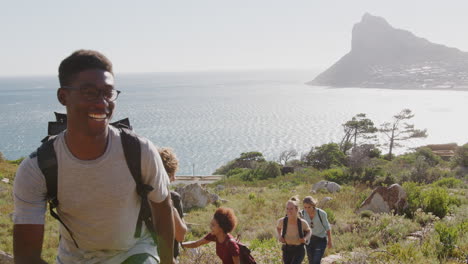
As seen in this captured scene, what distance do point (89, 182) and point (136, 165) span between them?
0.21 metres

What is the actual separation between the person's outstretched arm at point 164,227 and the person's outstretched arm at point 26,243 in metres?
0.51

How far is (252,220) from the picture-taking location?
11820 mm

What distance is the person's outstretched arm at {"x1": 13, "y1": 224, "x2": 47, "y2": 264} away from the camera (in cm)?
170

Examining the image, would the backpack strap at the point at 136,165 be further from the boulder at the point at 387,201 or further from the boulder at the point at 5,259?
the boulder at the point at 387,201

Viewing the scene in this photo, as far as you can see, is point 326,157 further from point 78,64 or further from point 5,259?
point 78,64

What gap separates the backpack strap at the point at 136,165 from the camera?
181 centimetres

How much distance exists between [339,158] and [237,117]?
240 ft

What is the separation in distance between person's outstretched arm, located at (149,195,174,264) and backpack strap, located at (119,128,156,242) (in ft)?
0.16

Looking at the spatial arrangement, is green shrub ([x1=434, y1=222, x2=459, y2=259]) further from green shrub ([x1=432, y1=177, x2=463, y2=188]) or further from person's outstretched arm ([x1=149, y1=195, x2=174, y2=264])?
green shrub ([x1=432, y1=177, x2=463, y2=188])

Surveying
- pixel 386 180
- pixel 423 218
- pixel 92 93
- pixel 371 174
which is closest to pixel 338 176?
pixel 371 174

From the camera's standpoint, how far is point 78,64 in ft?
5.80

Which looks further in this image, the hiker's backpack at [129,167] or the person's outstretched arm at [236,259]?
the person's outstretched arm at [236,259]

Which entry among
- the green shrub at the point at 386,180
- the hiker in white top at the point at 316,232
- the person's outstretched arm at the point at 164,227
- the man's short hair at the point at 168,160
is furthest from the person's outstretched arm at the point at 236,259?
the green shrub at the point at 386,180

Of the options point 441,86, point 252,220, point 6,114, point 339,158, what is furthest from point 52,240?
point 441,86
